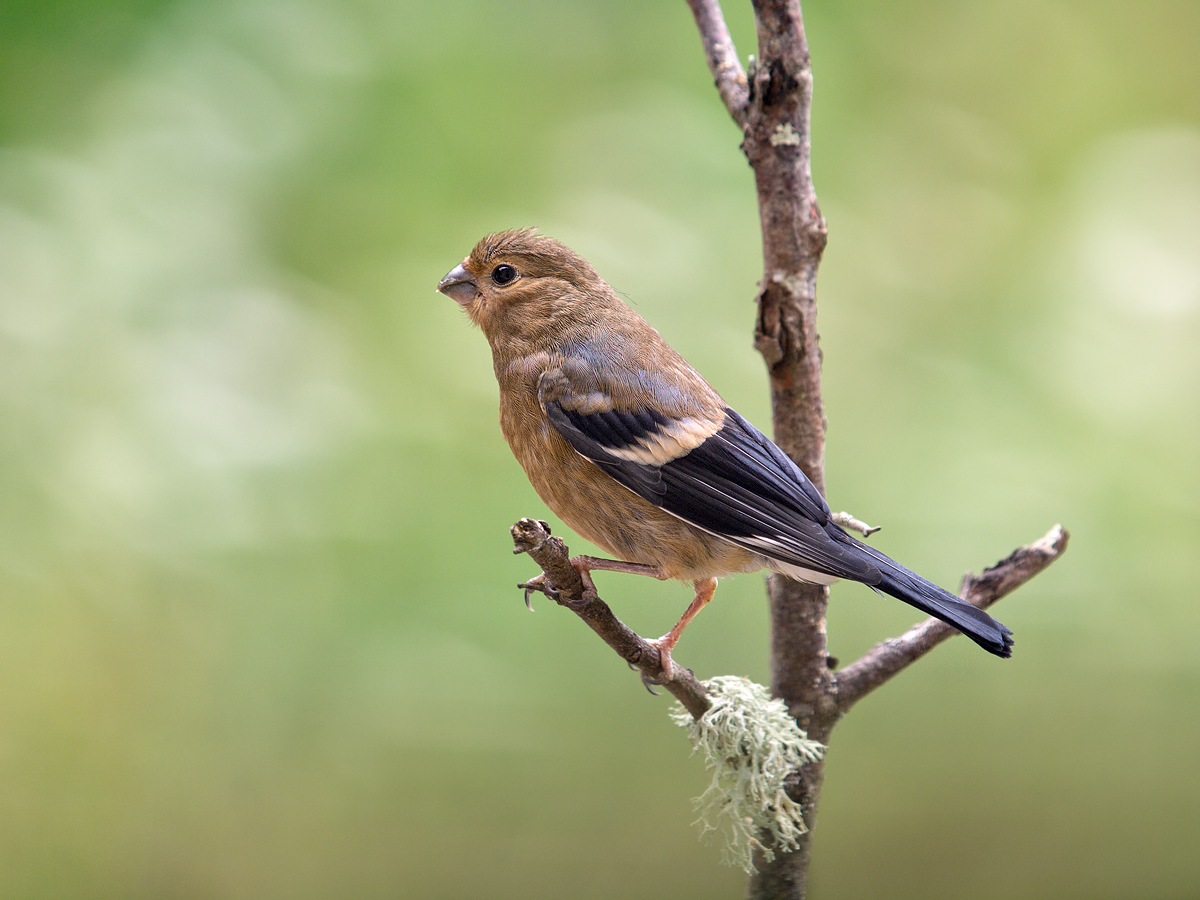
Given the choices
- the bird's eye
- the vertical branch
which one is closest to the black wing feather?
the vertical branch

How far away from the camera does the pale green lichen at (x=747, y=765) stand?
1.85m

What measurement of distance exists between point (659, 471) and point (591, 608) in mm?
306

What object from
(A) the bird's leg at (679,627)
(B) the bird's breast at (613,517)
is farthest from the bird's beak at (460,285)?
(A) the bird's leg at (679,627)

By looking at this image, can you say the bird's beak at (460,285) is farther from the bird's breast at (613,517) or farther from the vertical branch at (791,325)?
the vertical branch at (791,325)

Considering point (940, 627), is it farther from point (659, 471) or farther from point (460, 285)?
point (460, 285)

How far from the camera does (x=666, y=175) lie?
124 inches

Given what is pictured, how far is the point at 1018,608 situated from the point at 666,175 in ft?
5.21

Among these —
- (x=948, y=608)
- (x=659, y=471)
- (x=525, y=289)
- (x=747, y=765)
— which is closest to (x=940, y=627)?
(x=948, y=608)

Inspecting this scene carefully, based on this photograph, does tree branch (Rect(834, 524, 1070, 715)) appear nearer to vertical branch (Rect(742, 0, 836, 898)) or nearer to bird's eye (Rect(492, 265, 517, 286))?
vertical branch (Rect(742, 0, 836, 898))

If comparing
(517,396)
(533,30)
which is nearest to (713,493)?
(517,396)

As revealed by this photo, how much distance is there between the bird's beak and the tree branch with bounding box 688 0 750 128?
0.63 meters

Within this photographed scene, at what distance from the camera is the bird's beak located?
2215 millimetres

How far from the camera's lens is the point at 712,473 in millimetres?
1848

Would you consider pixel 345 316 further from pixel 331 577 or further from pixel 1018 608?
pixel 1018 608
